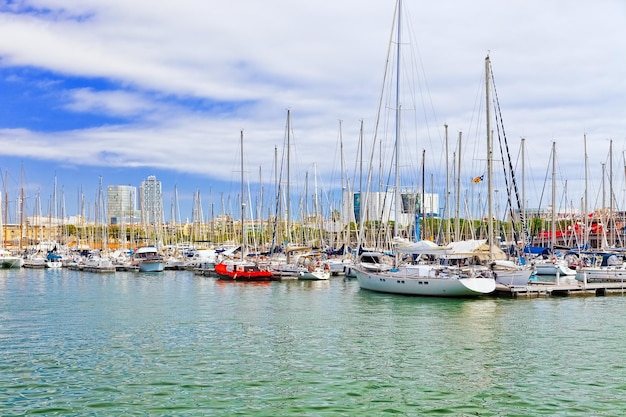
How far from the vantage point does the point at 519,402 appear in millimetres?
19062

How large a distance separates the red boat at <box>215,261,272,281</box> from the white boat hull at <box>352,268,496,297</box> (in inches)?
735

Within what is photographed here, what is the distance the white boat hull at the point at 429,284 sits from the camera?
45.8 meters

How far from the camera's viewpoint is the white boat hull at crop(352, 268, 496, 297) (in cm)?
4581

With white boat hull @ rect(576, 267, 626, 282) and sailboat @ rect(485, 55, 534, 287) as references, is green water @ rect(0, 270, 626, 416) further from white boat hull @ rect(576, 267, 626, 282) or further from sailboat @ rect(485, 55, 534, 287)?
white boat hull @ rect(576, 267, 626, 282)

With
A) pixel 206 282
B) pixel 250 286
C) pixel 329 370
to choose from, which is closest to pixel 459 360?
pixel 329 370

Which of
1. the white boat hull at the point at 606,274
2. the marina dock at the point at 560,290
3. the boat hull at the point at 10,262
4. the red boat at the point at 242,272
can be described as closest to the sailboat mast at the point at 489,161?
the marina dock at the point at 560,290

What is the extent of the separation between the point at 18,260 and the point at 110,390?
3749 inches

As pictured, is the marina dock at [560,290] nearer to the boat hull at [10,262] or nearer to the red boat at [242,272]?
the red boat at [242,272]

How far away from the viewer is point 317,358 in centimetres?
2527

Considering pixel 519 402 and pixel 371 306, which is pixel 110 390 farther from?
pixel 371 306

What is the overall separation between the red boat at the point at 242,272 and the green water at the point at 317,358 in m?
21.9

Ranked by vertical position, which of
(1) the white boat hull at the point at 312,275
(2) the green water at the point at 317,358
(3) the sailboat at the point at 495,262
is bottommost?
(2) the green water at the point at 317,358

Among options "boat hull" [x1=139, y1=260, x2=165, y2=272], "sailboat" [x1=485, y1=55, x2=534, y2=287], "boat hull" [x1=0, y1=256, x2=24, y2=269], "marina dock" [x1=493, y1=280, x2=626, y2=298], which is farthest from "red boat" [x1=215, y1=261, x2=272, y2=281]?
"boat hull" [x1=0, y1=256, x2=24, y2=269]

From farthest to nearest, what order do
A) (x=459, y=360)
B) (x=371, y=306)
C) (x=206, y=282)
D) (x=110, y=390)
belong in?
(x=206, y=282), (x=371, y=306), (x=459, y=360), (x=110, y=390)
